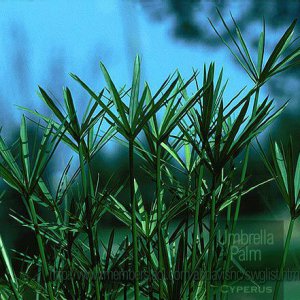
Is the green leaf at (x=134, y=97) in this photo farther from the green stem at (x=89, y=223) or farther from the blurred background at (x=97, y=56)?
the blurred background at (x=97, y=56)

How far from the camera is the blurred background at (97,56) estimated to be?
1930 mm

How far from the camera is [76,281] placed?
1188 mm

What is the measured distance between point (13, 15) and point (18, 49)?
0.11 metres

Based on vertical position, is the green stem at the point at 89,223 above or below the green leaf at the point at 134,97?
below

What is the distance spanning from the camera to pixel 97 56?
1.95 m

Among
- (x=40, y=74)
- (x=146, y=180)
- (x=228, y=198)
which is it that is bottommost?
(x=146, y=180)

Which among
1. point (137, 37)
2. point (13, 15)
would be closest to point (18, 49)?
point (13, 15)

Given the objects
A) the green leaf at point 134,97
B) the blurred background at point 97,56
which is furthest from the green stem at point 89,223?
the blurred background at point 97,56

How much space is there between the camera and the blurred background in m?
1.93

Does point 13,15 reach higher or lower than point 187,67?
higher

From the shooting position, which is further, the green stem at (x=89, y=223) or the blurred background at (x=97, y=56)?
the blurred background at (x=97, y=56)

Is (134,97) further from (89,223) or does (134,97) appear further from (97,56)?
(97,56)

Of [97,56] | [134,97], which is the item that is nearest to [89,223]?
[134,97]

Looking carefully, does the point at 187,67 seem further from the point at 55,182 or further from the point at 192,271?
the point at 192,271
